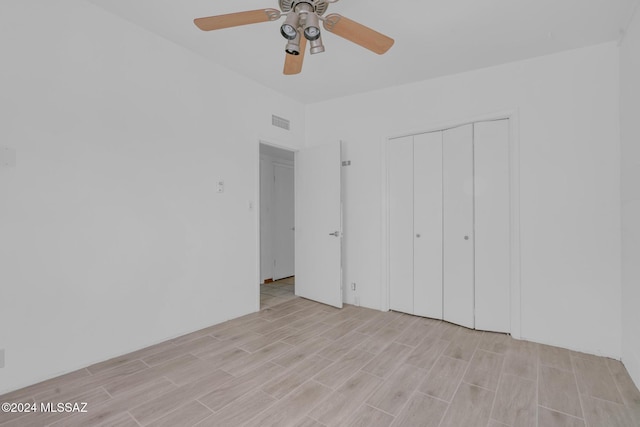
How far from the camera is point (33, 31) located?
83.0 inches

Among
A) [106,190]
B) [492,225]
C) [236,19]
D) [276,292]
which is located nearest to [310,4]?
[236,19]

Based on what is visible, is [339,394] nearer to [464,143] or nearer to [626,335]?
[626,335]

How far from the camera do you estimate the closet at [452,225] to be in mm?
3123

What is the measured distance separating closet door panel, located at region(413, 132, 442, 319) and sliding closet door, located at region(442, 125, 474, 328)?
71 mm

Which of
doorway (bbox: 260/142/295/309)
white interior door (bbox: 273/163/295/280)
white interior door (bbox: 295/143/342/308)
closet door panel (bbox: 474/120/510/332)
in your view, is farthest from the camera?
white interior door (bbox: 273/163/295/280)

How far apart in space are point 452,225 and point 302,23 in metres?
2.52

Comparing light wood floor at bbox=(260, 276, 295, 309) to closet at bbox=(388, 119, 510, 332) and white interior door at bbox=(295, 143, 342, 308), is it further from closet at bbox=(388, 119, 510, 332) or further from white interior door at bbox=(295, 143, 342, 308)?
closet at bbox=(388, 119, 510, 332)

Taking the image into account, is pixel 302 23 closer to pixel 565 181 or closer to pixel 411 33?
pixel 411 33

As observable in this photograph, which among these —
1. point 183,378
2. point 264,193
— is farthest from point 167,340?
point 264,193

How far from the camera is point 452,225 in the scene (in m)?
3.37

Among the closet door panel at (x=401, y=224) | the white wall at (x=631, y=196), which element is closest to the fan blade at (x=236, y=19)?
the closet door panel at (x=401, y=224)

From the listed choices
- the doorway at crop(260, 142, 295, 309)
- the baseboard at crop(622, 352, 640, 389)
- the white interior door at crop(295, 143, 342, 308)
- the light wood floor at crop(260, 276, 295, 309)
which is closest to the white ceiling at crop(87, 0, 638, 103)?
the white interior door at crop(295, 143, 342, 308)

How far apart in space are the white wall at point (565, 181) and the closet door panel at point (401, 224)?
65 cm

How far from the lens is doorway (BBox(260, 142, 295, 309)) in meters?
5.61
